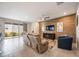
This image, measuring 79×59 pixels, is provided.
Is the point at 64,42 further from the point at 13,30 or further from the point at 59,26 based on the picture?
the point at 13,30

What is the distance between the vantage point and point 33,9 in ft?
8.63

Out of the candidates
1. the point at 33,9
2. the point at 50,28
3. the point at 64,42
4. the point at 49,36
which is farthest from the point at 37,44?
the point at 33,9

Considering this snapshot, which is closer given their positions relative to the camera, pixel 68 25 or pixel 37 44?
pixel 68 25

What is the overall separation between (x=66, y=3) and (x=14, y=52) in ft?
6.19

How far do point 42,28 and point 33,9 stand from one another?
610mm

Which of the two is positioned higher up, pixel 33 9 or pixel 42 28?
pixel 33 9

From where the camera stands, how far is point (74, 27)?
262 cm

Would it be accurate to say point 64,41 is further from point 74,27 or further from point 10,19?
point 10,19

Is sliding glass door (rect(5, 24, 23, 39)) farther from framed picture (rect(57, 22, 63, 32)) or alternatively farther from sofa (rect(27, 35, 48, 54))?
framed picture (rect(57, 22, 63, 32))

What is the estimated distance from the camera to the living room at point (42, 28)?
2.57 metres

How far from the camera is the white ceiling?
8.31ft

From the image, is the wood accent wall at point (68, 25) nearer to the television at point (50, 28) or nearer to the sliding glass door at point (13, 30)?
the television at point (50, 28)

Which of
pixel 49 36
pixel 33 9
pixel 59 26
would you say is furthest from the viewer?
pixel 49 36

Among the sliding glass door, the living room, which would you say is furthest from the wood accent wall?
the sliding glass door
